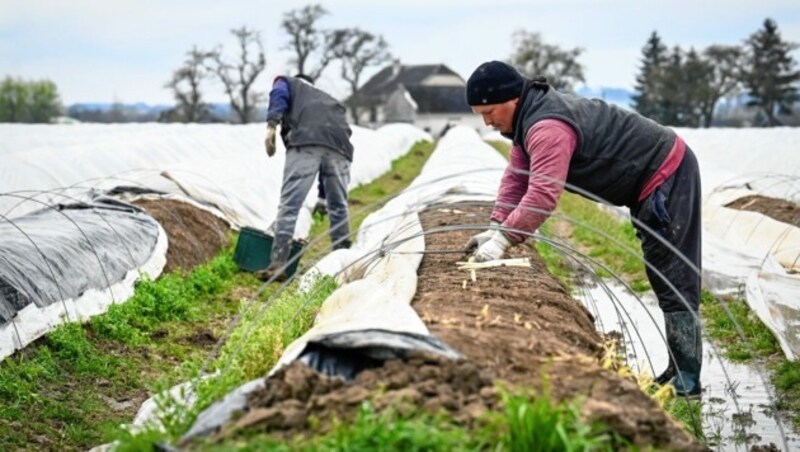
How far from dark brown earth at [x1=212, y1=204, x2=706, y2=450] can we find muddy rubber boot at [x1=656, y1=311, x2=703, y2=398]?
1.10 m

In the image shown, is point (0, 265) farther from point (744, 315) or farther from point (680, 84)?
point (680, 84)

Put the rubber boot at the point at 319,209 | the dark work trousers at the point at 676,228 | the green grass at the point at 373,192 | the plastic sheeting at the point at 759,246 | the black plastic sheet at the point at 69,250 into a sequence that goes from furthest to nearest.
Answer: the rubber boot at the point at 319,209
the green grass at the point at 373,192
the plastic sheeting at the point at 759,246
the black plastic sheet at the point at 69,250
the dark work trousers at the point at 676,228

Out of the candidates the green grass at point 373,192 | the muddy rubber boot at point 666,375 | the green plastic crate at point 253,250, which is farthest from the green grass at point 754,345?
the green plastic crate at point 253,250

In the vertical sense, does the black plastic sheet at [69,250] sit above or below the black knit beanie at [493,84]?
below

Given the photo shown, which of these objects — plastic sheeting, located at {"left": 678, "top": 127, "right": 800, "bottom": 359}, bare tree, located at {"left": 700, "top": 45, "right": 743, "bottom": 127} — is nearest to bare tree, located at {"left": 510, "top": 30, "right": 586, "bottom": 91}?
bare tree, located at {"left": 700, "top": 45, "right": 743, "bottom": 127}

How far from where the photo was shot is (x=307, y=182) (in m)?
7.68

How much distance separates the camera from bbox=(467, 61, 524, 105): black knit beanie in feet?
14.0

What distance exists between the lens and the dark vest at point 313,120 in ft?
25.0

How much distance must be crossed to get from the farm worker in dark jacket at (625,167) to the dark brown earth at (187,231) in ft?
13.6

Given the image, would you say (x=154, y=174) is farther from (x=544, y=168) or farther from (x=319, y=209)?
(x=544, y=168)

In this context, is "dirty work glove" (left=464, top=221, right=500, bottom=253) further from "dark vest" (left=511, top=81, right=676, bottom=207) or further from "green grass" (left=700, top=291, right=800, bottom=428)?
"green grass" (left=700, top=291, right=800, bottom=428)

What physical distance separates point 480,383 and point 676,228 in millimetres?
2159

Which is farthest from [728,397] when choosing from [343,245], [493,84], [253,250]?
[253,250]

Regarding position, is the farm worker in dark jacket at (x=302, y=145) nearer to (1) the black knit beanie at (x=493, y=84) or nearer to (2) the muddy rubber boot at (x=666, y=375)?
(1) the black knit beanie at (x=493, y=84)
